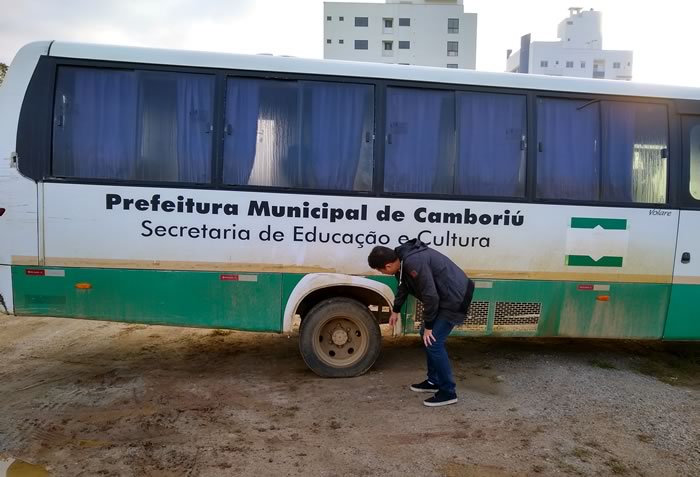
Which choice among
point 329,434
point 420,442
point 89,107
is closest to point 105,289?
point 89,107

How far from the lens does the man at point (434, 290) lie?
4.31 meters

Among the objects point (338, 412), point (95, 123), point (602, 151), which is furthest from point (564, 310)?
point (95, 123)

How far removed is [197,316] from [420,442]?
242 centimetres

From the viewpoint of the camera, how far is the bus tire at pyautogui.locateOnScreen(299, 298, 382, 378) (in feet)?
16.8

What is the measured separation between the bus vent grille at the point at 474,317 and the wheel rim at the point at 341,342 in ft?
1.81

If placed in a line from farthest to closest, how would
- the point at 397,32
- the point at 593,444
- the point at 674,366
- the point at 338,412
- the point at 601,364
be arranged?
1. the point at 397,32
2. the point at 674,366
3. the point at 601,364
4. the point at 338,412
5. the point at 593,444

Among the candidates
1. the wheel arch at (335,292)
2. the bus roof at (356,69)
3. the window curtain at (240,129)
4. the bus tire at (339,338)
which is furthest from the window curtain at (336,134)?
the bus tire at (339,338)

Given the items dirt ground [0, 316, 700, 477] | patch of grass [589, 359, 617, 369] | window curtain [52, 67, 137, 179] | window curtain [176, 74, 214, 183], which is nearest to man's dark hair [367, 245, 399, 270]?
dirt ground [0, 316, 700, 477]

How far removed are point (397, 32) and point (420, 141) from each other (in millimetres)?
52020

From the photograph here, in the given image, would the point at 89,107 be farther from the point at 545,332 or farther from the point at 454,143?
the point at 545,332

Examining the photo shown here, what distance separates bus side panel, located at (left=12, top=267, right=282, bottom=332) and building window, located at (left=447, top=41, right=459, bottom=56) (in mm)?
51600

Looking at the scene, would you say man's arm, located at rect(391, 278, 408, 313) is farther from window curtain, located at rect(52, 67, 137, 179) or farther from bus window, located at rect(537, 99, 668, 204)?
window curtain, located at rect(52, 67, 137, 179)

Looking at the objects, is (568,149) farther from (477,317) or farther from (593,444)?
(593,444)

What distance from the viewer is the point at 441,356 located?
180 inches
